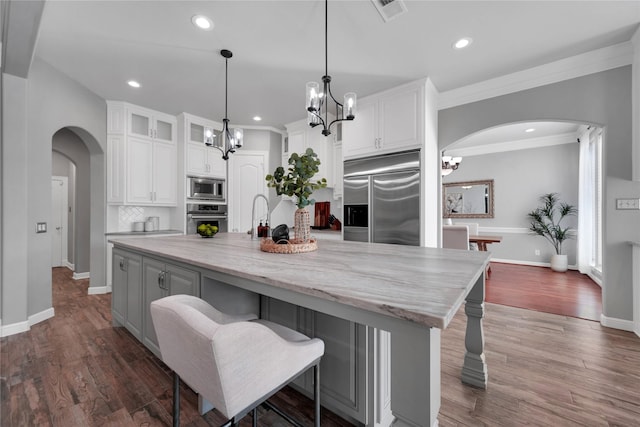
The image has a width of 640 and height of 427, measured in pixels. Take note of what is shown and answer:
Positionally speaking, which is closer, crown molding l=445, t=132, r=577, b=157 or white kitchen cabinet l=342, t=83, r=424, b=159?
white kitchen cabinet l=342, t=83, r=424, b=159

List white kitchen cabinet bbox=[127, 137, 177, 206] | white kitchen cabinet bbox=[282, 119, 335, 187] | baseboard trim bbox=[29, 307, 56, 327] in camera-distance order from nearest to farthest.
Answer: baseboard trim bbox=[29, 307, 56, 327]
white kitchen cabinet bbox=[127, 137, 177, 206]
white kitchen cabinet bbox=[282, 119, 335, 187]

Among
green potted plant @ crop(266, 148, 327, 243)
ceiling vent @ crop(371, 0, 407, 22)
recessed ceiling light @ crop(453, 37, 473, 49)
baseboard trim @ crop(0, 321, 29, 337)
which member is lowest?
baseboard trim @ crop(0, 321, 29, 337)

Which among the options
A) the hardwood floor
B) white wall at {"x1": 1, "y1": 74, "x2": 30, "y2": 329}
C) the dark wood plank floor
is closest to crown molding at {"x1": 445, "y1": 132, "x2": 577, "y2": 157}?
the dark wood plank floor

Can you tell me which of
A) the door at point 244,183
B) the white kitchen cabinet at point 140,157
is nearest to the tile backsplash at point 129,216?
the white kitchen cabinet at point 140,157

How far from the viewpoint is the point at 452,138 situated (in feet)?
11.1

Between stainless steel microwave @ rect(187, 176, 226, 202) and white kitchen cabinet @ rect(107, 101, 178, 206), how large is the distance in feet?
0.96

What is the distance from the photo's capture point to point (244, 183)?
4844mm

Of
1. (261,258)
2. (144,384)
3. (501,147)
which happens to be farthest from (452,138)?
(144,384)

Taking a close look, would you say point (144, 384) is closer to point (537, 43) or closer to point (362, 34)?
point (362, 34)

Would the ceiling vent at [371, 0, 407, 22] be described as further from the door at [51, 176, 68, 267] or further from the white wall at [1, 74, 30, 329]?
the door at [51, 176, 68, 267]

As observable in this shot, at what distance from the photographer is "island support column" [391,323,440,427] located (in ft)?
2.18

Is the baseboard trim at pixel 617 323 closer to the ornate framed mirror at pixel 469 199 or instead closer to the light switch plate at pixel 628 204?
the light switch plate at pixel 628 204

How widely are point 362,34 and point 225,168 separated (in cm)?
330

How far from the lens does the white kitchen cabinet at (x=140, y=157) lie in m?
3.79
